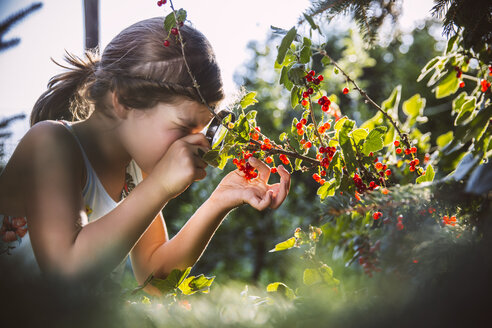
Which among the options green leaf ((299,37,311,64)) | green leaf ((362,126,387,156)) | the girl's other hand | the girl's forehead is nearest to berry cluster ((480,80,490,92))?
green leaf ((362,126,387,156))

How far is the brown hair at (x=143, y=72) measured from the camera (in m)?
1.00

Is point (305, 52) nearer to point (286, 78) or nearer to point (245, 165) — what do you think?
point (286, 78)

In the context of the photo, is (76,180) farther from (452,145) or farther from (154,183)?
(452,145)

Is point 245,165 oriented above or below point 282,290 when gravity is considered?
above

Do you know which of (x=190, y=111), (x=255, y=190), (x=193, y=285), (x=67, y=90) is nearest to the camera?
(x=193, y=285)

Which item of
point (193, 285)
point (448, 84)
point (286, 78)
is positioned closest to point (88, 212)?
point (193, 285)

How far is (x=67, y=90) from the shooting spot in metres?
1.12

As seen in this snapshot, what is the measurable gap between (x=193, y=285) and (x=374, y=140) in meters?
0.43

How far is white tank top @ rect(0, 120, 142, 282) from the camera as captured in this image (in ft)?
0.96

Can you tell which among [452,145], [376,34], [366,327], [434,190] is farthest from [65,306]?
[376,34]

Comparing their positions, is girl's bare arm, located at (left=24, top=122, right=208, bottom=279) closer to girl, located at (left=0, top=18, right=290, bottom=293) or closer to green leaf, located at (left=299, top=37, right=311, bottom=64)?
girl, located at (left=0, top=18, right=290, bottom=293)

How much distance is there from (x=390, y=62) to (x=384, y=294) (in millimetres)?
4852

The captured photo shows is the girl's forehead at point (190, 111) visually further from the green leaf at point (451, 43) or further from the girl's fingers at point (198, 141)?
the green leaf at point (451, 43)

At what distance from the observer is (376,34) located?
78 cm
